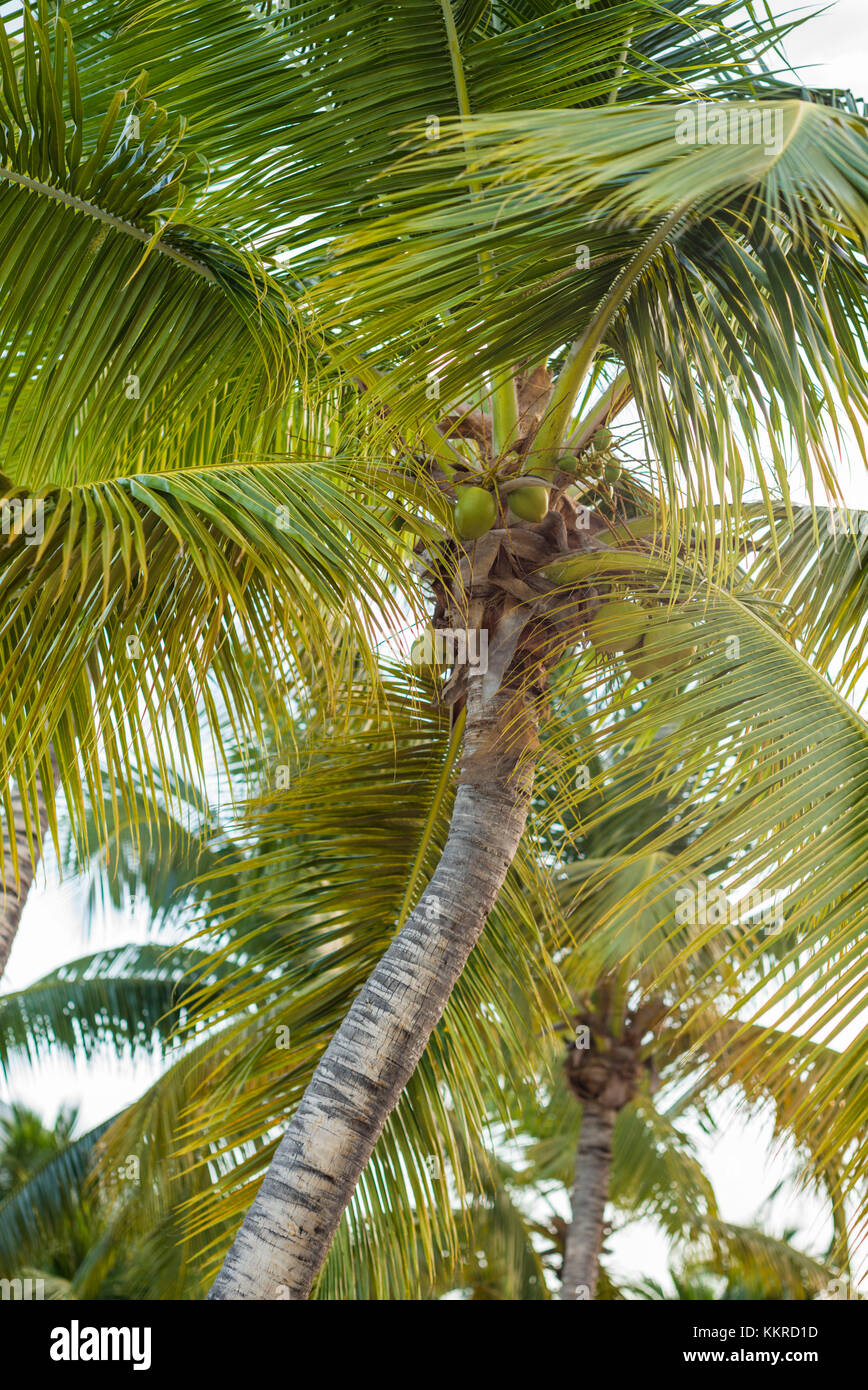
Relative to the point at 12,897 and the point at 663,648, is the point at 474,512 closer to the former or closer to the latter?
the point at 663,648

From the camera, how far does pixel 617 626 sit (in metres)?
2.97

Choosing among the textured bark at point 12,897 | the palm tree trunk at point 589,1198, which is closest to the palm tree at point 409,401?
the textured bark at point 12,897

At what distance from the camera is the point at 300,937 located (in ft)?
12.1

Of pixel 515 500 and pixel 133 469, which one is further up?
pixel 133 469

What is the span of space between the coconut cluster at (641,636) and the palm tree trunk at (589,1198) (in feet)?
19.0

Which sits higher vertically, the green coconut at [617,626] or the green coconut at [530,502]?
the green coconut at [530,502]

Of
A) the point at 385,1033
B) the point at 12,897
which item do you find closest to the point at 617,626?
the point at 385,1033

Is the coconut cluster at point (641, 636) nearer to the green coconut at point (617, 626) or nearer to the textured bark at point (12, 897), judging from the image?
the green coconut at point (617, 626)

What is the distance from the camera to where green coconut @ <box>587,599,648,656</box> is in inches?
117

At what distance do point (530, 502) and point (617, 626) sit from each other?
16.1 inches

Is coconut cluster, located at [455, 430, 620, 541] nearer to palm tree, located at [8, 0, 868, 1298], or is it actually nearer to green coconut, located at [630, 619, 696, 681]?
palm tree, located at [8, 0, 868, 1298]

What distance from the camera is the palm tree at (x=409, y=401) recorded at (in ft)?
7.56

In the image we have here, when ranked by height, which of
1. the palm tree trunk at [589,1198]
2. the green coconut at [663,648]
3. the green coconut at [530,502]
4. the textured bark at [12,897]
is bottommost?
the palm tree trunk at [589,1198]
